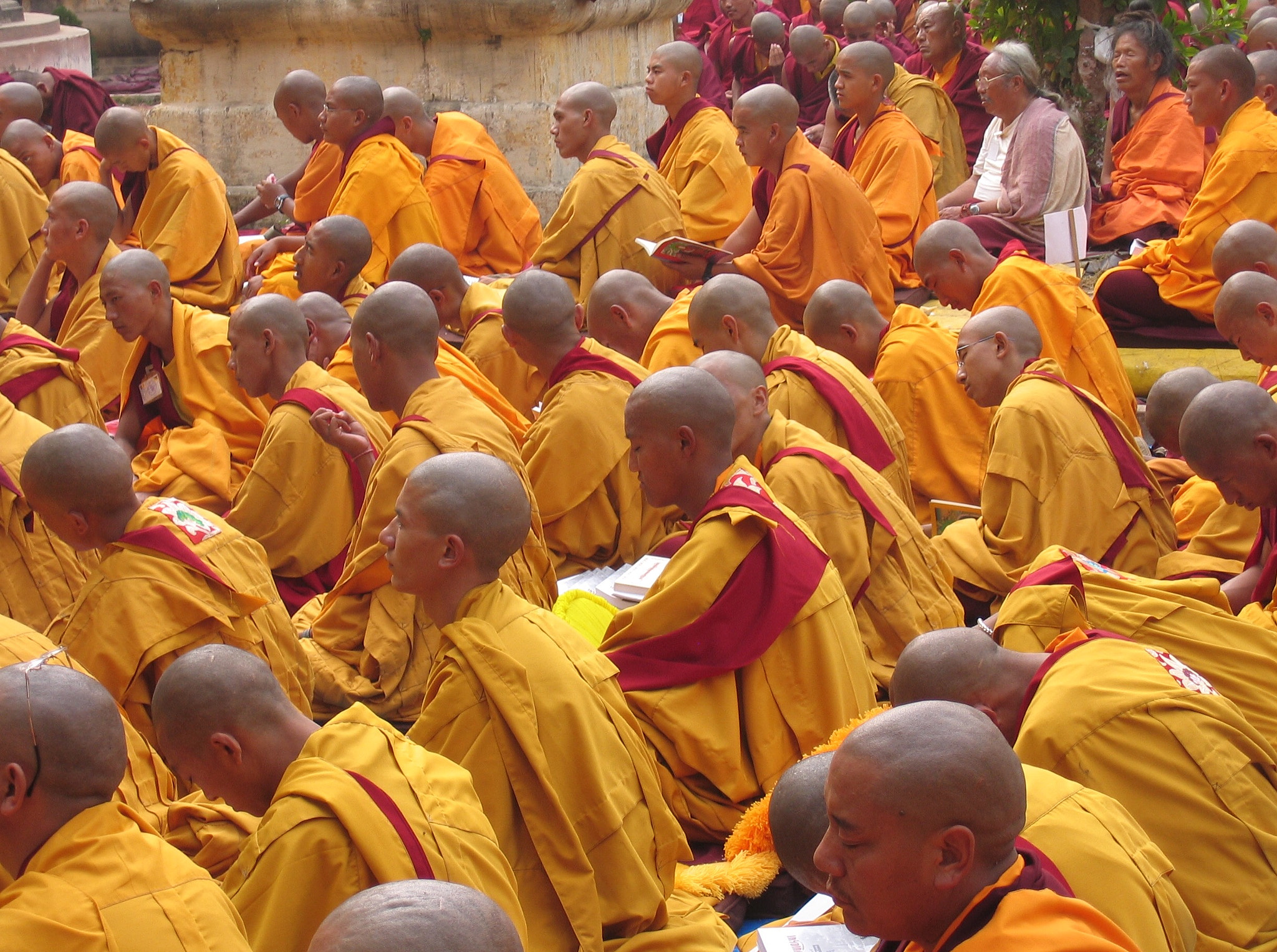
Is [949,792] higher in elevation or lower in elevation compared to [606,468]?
higher

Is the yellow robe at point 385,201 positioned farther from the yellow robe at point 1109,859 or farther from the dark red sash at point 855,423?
the yellow robe at point 1109,859

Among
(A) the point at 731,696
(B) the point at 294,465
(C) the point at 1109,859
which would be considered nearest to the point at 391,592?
(B) the point at 294,465

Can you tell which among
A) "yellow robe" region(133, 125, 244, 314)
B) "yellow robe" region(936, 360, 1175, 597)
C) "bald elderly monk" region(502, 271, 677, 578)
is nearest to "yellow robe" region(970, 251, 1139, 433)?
"yellow robe" region(936, 360, 1175, 597)

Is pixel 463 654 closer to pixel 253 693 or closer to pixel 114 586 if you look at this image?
pixel 253 693

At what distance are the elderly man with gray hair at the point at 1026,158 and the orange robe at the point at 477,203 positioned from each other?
2.86m

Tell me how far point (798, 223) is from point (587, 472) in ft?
10.8

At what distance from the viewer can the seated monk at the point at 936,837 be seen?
222 centimetres

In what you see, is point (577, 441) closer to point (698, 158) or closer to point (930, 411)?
point (930, 411)

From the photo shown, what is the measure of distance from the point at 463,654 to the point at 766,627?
1024 mm

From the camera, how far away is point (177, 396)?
6434mm

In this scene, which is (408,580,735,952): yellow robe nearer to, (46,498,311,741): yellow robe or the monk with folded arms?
(46,498,311,741): yellow robe

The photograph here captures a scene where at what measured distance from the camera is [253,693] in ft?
9.31

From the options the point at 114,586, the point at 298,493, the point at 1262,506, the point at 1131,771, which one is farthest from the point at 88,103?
the point at 1131,771

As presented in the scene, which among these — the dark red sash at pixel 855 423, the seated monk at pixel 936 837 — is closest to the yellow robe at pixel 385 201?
the dark red sash at pixel 855 423
